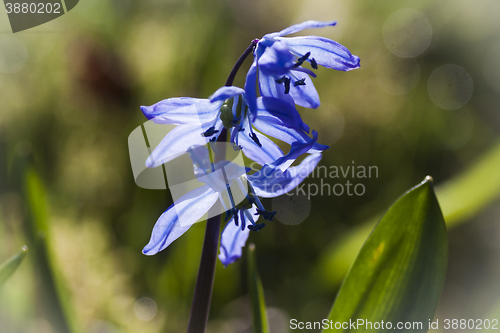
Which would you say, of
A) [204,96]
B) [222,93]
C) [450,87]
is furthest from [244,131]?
[450,87]

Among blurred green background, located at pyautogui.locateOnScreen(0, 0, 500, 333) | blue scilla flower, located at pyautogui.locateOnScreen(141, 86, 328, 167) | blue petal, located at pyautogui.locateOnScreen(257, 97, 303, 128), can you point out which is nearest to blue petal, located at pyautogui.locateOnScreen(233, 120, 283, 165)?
blue scilla flower, located at pyautogui.locateOnScreen(141, 86, 328, 167)

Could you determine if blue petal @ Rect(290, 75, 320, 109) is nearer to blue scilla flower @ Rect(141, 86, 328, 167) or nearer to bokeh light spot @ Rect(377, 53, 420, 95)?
blue scilla flower @ Rect(141, 86, 328, 167)

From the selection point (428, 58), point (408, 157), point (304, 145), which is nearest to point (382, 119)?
point (408, 157)

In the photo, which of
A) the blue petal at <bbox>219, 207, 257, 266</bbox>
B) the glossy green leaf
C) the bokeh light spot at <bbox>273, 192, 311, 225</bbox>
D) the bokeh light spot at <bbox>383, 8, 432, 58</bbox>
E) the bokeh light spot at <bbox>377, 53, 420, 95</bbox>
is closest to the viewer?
the blue petal at <bbox>219, 207, 257, 266</bbox>

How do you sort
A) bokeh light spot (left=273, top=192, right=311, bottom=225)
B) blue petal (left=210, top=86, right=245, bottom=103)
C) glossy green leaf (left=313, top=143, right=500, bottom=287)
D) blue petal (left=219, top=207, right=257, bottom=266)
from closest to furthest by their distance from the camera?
blue petal (left=210, top=86, right=245, bottom=103)
blue petal (left=219, top=207, right=257, bottom=266)
glossy green leaf (left=313, top=143, right=500, bottom=287)
bokeh light spot (left=273, top=192, right=311, bottom=225)

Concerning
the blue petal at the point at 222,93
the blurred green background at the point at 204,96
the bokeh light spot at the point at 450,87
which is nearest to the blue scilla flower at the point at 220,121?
the blue petal at the point at 222,93

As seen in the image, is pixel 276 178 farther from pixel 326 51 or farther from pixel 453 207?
pixel 453 207

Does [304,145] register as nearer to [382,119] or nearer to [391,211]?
[391,211]
